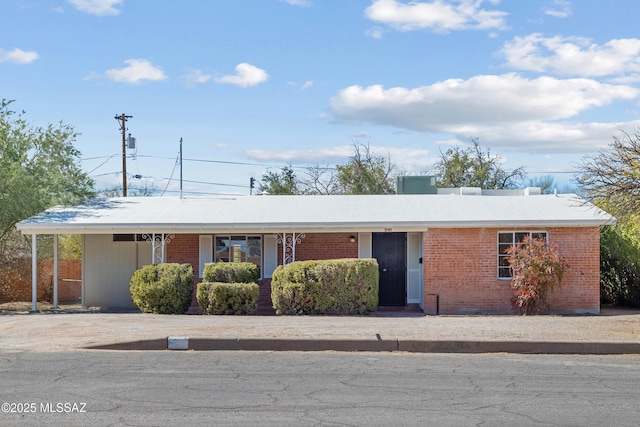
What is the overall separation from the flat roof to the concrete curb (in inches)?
283

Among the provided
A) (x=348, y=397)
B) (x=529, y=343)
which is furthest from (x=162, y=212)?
(x=348, y=397)

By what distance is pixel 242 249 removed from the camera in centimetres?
2202

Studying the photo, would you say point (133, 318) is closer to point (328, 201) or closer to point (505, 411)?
point (328, 201)

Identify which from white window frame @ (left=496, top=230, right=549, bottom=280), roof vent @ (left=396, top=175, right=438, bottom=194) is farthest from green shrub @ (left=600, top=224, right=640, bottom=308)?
roof vent @ (left=396, top=175, right=438, bottom=194)

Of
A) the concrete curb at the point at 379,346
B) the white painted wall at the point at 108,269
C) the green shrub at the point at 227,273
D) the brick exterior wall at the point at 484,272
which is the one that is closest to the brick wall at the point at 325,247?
the brick exterior wall at the point at 484,272

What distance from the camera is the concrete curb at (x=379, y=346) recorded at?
12.6 metres

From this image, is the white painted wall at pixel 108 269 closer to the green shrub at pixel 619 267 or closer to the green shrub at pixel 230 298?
the green shrub at pixel 230 298

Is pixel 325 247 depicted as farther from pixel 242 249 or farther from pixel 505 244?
pixel 505 244

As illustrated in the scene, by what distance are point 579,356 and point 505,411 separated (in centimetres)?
474

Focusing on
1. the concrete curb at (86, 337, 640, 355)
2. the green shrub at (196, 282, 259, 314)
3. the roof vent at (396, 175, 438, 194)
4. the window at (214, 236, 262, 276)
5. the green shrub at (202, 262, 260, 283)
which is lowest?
the concrete curb at (86, 337, 640, 355)

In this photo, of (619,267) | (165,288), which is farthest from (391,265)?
(619,267)

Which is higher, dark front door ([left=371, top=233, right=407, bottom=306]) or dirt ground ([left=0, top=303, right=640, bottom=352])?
dark front door ([left=371, top=233, right=407, bottom=306])

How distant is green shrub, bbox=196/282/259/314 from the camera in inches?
724

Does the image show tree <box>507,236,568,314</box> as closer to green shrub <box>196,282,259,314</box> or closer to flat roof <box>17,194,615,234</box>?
flat roof <box>17,194,615,234</box>
